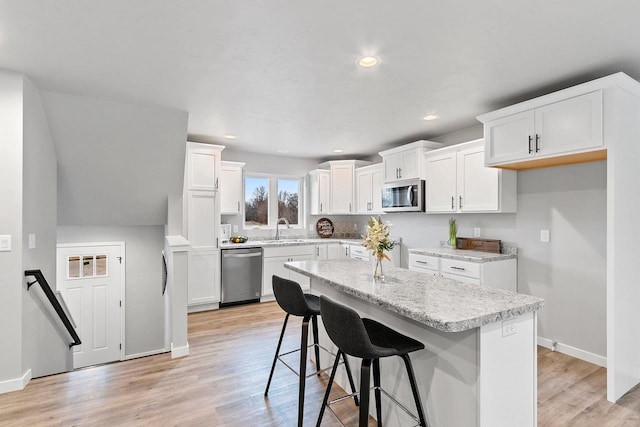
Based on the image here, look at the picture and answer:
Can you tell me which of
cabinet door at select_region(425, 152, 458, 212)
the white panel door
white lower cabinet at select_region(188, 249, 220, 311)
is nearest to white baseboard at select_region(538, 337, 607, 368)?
cabinet door at select_region(425, 152, 458, 212)

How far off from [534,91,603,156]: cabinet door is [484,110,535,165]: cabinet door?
0.25ft

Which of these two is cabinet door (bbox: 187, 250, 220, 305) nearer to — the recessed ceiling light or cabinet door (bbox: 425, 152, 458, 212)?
cabinet door (bbox: 425, 152, 458, 212)

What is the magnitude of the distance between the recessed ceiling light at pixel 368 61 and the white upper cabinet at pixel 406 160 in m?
2.11

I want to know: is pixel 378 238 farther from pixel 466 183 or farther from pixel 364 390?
pixel 466 183

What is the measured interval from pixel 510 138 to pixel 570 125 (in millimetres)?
506

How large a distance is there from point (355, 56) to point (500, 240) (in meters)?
2.76

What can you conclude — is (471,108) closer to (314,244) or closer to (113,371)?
(314,244)

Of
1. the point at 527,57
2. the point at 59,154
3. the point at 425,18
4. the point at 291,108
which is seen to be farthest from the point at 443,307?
the point at 59,154

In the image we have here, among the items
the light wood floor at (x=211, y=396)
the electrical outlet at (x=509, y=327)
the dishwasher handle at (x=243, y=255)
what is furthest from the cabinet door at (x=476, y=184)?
the dishwasher handle at (x=243, y=255)

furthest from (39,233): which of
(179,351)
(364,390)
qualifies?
(364,390)

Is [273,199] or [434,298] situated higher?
[273,199]

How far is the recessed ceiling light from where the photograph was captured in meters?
2.32

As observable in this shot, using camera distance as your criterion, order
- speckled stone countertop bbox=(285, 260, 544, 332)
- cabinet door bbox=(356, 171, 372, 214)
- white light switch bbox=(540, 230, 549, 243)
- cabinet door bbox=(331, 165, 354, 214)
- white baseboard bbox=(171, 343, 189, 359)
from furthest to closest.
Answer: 1. cabinet door bbox=(331, 165, 354, 214)
2. cabinet door bbox=(356, 171, 372, 214)
3. white light switch bbox=(540, 230, 549, 243)
4. white baseboard bbox=(171, 343, 189, 359)
5. speckled stone countertop bbox=(285, 260, 544, 332)

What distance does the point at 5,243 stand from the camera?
2500mm
